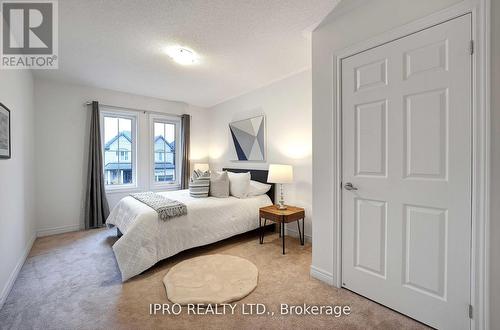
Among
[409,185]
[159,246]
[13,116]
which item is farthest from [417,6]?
[13,116]

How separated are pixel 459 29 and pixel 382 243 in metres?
1.52

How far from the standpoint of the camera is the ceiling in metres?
1.90

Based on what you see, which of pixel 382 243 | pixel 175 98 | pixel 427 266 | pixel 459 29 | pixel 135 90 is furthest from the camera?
pixel 175 98

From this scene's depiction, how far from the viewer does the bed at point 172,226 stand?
219cm

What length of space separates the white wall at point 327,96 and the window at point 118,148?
11.7 feet

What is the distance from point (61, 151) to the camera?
11.7ft

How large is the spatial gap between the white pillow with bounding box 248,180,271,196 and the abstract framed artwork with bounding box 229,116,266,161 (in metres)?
0.47

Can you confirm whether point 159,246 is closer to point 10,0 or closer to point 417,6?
point 10,0

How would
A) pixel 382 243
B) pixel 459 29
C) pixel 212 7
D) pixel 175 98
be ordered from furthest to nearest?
pixel 175 98, pixel 212 7, pixel 382 243, pixel 459 29

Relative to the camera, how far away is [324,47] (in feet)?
6.85

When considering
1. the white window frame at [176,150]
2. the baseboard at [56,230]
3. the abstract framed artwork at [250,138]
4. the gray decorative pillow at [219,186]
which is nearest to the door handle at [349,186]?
the gray decorative pillow at [219,186]

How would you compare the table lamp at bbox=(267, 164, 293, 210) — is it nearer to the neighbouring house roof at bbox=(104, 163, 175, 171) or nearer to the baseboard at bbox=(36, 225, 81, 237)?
the neighbouring house roof at bbox=(104, 163, 175, 171)

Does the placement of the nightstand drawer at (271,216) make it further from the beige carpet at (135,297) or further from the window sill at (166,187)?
the window sill at (166,187)

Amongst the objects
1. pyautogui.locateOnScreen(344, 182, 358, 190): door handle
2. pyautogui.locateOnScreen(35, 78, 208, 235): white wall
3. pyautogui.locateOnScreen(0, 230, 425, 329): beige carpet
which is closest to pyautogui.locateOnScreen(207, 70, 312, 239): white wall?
pyautogui.locateOnScreen(0, 230, 425, 329): beige carpet
